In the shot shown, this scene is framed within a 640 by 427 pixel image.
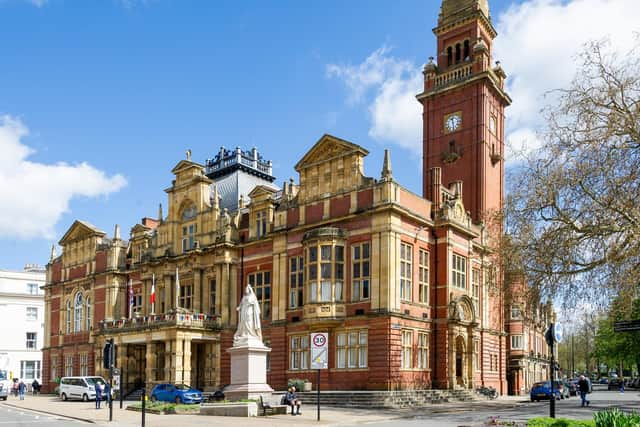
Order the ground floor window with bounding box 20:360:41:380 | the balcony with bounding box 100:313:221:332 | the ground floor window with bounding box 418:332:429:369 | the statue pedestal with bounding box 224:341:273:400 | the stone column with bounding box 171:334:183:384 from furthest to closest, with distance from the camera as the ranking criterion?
1. the ground floor window with bounding box 20:360:41:380
2. the balcony with bounding box 100:313:221:332
3. the stone column with bounding box 171:334:183:384
4. the ground floor window with bounding box 418:332:429:369
5. the statue pedestal with bounding box 224:341:273:400

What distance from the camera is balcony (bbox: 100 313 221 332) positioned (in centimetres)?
4756

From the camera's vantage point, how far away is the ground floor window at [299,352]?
43.5 m

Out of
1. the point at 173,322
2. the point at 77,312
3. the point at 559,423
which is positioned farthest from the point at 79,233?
the point at 559,423

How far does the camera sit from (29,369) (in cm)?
8400

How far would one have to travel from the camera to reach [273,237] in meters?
46.5

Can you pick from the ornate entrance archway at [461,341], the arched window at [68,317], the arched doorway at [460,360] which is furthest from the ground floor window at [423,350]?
the arched window at [68,317]

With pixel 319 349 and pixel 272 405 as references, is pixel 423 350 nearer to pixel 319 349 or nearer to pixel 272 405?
pixel 272 405

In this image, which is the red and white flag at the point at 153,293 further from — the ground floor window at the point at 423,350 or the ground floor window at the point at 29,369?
the ground floor window at the point at 29,369

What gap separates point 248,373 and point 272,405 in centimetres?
172

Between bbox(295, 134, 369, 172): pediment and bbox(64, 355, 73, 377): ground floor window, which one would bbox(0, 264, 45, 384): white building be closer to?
bbox(64, 355, 73, 377): ground floor window

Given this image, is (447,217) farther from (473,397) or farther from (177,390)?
(177,390)

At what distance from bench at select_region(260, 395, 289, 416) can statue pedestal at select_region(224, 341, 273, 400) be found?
1.29 feet

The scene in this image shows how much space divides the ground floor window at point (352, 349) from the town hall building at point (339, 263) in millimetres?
65

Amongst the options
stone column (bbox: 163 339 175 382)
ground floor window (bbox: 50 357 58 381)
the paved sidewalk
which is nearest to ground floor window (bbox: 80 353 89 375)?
ground floor window (bbox: 50 357 58 381)
